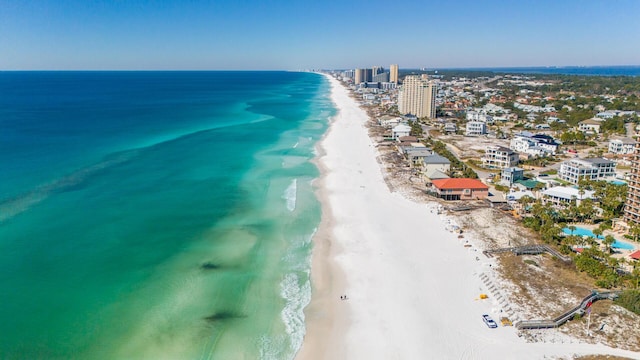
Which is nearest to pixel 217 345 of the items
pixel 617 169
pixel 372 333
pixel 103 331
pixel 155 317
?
pixel 155 317

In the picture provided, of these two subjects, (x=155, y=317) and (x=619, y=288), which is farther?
(x=619, y=288)

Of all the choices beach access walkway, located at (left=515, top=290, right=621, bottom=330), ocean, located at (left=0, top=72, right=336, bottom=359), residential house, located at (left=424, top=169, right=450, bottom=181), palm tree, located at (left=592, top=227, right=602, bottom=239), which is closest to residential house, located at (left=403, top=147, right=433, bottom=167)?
residential house, located at (left=424, top=169, right=450, bottom=181)

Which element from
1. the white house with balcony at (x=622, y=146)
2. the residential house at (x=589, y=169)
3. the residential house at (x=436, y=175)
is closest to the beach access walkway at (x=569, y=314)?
the residential house at (x=436, y=175)

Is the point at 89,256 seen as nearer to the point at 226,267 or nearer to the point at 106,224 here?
the point at 106,224

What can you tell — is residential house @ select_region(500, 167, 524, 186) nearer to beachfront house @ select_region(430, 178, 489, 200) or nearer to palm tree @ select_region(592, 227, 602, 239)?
beachfront house @ select_region(430, 178, 489, 200)

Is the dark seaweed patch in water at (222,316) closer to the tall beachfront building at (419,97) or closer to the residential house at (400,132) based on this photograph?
the residential house at (400,132)

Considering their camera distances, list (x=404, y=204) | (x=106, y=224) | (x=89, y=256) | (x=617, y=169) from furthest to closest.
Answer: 1. (x=617, y=169)
2. (x=404, y=204)
3. (x=106, y=224)
4. (x=89, y=256)
